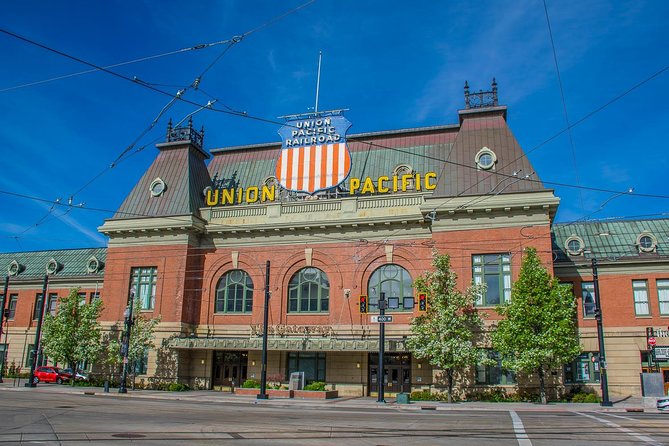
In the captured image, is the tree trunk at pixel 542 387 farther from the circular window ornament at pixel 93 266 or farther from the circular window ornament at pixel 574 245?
the circular window ornament at pixel 93 266

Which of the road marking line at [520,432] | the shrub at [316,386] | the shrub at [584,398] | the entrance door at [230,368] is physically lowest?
the road marking line at [520,432]

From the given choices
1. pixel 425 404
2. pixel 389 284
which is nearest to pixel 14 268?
pixel 389 284

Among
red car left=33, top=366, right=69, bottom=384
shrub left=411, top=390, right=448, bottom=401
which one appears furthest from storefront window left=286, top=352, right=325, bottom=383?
red car left=33, top=366, right=69, bottom=384

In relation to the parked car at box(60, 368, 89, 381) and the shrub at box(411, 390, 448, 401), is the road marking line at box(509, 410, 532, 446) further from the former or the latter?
the parked car at box(60, 368, 89, 381)

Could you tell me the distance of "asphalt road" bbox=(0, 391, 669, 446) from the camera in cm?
1476

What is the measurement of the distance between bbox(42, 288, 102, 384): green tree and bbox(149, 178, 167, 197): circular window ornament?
9096mm

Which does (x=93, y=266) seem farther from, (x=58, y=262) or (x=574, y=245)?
(x=574, y=245)

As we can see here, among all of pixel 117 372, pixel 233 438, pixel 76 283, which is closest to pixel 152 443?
pixel 233 438

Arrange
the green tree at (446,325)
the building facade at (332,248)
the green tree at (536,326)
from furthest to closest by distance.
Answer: the building facade at (332,248)
the green tree at (446,325)
the green tree at (536,326)

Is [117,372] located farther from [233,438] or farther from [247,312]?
[233,438]

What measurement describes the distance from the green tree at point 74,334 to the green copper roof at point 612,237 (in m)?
33.0

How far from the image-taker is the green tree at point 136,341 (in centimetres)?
3994

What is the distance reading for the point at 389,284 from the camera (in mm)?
39594

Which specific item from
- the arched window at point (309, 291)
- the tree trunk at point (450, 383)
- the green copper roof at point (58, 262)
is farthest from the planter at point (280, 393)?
the green copper roof at point (58, 262)
